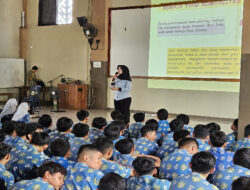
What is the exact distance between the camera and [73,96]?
8438 millimetres

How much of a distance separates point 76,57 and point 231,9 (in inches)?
167

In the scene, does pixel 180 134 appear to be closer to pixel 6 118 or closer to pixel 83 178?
pixel 83 178

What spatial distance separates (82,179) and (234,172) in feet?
3.09

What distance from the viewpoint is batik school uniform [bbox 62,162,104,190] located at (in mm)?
1934

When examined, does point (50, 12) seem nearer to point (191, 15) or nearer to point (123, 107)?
point (191, 15)

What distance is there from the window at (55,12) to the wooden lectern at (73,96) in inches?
Result: 74.0

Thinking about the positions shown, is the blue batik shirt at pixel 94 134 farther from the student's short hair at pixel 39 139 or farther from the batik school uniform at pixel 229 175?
the batik school uniform at pixel 229 175

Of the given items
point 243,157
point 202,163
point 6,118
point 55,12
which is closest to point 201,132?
point 243,157

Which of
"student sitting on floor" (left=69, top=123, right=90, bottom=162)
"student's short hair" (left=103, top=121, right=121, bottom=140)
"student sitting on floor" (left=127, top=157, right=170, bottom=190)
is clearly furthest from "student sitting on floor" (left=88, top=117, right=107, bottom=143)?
"student sitting on floor" (left=127, top=157, right=170, bottom=190)

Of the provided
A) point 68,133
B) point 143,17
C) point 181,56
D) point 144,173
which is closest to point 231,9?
point 181,56

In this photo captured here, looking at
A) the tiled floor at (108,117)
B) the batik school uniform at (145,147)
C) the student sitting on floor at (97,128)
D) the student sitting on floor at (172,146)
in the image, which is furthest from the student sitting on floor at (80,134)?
the tiled floor at (108,117)

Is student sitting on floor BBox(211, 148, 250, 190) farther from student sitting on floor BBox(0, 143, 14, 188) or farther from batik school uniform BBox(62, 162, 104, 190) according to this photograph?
student sitting on floor BBox(0, 143, 14, 188)

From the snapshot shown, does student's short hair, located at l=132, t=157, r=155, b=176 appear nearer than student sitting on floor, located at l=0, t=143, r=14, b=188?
Yes

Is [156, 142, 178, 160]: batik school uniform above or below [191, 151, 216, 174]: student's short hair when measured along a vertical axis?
below
